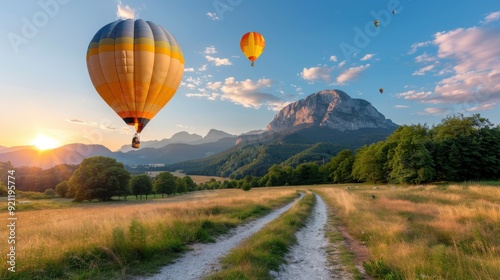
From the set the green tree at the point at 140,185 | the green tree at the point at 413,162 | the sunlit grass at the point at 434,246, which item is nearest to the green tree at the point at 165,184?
the green tree at the point at 140,185

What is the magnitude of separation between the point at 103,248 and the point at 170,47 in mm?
14352

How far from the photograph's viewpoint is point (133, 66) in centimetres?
1714

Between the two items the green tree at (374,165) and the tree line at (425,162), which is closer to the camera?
the tree line at (425,162)

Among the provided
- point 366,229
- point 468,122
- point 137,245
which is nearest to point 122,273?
point 137,245

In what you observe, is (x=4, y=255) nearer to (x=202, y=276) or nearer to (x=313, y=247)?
(x=202, y=276)

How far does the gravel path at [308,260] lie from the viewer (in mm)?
8453

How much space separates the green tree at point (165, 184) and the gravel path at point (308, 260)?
7546 cm

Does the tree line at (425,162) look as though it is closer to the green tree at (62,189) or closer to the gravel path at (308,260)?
the green tree at (62,189)

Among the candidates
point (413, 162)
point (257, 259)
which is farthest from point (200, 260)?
point (413, 162)

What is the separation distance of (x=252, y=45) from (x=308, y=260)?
Answer: 1163 inches

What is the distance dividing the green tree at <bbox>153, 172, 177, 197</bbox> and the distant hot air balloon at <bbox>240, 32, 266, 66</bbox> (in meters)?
61.9

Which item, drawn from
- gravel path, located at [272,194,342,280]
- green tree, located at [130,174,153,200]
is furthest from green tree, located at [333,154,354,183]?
gravel path, located at [272,194,342,280]

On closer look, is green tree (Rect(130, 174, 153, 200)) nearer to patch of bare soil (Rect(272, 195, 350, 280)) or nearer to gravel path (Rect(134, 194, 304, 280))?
gravel path (Rect(134, 194, 304, 280))

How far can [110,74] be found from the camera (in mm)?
17109
